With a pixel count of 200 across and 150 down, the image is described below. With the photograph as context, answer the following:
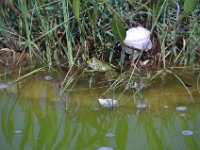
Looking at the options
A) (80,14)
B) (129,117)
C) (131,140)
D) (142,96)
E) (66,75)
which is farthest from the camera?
(80,14)

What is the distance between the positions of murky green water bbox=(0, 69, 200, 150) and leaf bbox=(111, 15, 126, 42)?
19cm

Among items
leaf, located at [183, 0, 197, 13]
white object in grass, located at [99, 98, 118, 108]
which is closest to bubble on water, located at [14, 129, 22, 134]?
white object in grass, located at [99, 98, 118, 108]

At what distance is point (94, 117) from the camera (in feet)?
5.48

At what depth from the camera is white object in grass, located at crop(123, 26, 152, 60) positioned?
1973mm

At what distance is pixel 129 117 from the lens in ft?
5.49

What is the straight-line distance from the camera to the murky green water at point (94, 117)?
1530mm

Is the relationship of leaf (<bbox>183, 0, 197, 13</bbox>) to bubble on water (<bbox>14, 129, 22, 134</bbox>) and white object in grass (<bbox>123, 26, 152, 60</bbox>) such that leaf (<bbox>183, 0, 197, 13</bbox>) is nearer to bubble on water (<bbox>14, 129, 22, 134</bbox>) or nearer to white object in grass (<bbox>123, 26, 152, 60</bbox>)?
white object in grass (<bbox>123, 26, 152, 60</bbox>)

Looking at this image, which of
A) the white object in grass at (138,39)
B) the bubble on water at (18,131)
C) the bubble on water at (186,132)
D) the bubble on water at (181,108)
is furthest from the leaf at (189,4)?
the bubble on water at (18,131)

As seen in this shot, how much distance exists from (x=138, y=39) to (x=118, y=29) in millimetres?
134

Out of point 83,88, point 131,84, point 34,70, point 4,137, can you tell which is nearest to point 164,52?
point 131,84

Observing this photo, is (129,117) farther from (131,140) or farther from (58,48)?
(58,48)

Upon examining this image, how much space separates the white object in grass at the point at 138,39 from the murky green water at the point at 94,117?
16 cm

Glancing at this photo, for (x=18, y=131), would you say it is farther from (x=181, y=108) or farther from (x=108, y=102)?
(x=181, y=108)

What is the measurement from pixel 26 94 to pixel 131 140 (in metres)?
0.51
